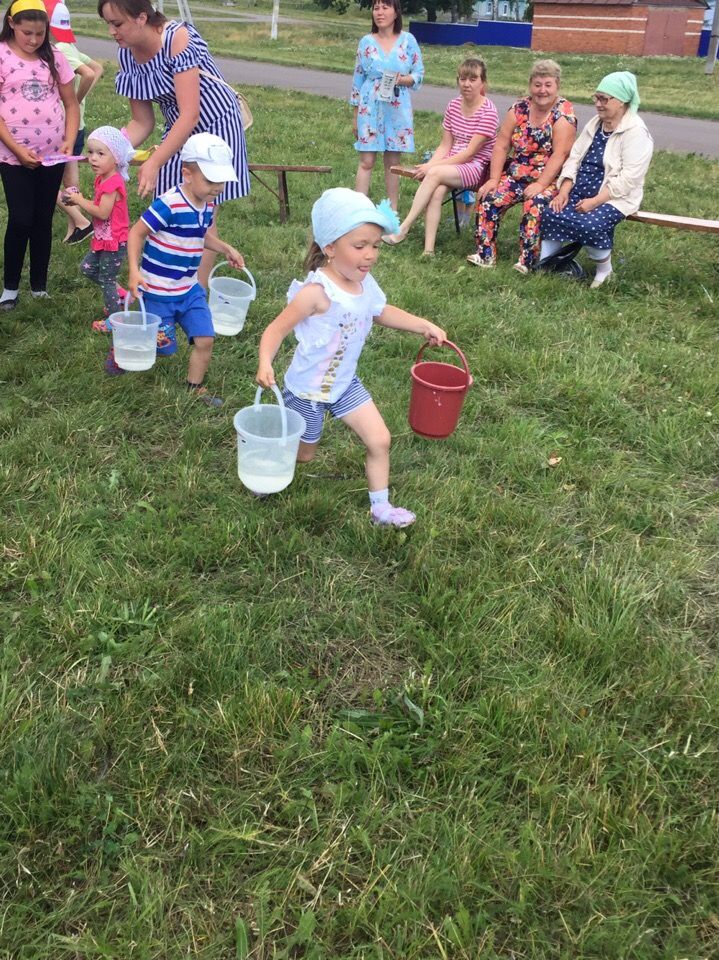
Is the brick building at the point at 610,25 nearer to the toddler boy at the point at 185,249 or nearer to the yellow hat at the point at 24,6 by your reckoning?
the yellow hat at the point at 24,6

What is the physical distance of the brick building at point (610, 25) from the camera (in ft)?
109

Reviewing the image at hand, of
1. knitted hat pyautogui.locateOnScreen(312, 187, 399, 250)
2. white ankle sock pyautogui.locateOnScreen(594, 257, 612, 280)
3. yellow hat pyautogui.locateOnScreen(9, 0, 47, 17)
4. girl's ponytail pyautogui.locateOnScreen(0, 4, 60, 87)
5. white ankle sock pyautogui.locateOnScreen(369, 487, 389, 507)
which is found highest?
yellow hat pyautogui.locateOnScreen(9, 0, 47, 17)

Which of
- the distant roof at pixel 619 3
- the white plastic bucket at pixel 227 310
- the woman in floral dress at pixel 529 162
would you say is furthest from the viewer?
the distant roof at pixel 619 3

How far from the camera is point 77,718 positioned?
2.23 metres

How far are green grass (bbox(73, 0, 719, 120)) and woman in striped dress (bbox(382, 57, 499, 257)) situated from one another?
11.3 m

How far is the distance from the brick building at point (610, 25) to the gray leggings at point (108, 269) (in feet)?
118

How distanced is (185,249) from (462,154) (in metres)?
3.86

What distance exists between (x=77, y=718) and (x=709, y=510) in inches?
108

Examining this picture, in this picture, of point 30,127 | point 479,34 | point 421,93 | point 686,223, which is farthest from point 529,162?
point 479,34

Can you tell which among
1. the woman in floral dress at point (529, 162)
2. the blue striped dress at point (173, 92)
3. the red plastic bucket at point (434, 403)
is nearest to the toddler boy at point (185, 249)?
the blue striped dress at point (173, 92)

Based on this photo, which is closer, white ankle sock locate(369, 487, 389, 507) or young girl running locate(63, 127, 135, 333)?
white ankle sock locate(369, 487, 389, 507)

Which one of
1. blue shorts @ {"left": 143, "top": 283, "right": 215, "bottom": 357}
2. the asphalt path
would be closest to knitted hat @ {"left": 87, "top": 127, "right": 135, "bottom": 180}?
blue shorts @ {"left": 143, "top": 283, "right": 215, "bottom": 357}

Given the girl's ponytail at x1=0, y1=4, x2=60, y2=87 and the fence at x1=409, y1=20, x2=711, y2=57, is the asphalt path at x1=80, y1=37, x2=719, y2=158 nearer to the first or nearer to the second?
the girl's ponytail at x1=0, y1=4, x2=60, y2=87

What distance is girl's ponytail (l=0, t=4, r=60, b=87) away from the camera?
14.1 ft
